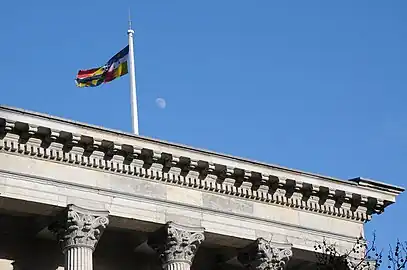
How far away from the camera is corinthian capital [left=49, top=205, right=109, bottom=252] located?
130ft

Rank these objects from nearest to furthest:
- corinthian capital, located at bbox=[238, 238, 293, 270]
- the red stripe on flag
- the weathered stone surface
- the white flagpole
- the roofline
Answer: the roofline → the weathered stone surface → corinthian capital, located at bbox=[238, 238, 293, 270] → the white flagpole → the red stripe on flag

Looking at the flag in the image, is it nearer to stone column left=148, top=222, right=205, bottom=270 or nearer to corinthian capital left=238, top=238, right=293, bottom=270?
stone column left=148, top=222, right=205, bottom=270

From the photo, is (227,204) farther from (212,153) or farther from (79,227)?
(79,227)

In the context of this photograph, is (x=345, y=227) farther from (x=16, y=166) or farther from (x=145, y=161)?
(x=16, y=166)

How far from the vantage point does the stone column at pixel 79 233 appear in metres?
39.5

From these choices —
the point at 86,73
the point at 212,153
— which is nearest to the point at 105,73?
the point at 86,73

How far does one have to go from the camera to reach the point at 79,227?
1561 inches

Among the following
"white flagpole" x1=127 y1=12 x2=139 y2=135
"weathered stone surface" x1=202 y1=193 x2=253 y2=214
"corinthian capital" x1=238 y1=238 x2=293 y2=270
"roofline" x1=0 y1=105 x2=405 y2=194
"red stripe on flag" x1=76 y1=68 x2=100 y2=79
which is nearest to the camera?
"roofline" x1=0 y1=105 x2=405 y2=194

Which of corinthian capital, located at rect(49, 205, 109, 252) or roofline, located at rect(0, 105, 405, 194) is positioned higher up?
roofline, located at rect(0, 105, 405, 194)

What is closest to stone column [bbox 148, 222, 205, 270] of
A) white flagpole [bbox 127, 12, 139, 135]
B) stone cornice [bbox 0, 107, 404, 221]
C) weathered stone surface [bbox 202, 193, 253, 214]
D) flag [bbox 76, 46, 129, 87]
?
weathered stone surface [bbox 202, 193, 253, 214]

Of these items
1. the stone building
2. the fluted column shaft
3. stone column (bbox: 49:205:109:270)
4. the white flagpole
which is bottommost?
the fluted column shaft

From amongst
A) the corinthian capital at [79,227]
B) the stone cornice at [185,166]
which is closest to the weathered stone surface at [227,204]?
the stone cornice at [185,166]

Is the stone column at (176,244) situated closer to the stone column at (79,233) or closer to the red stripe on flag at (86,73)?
the stone column at (79,233)

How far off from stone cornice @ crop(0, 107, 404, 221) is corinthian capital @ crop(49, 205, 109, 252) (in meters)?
1.67
